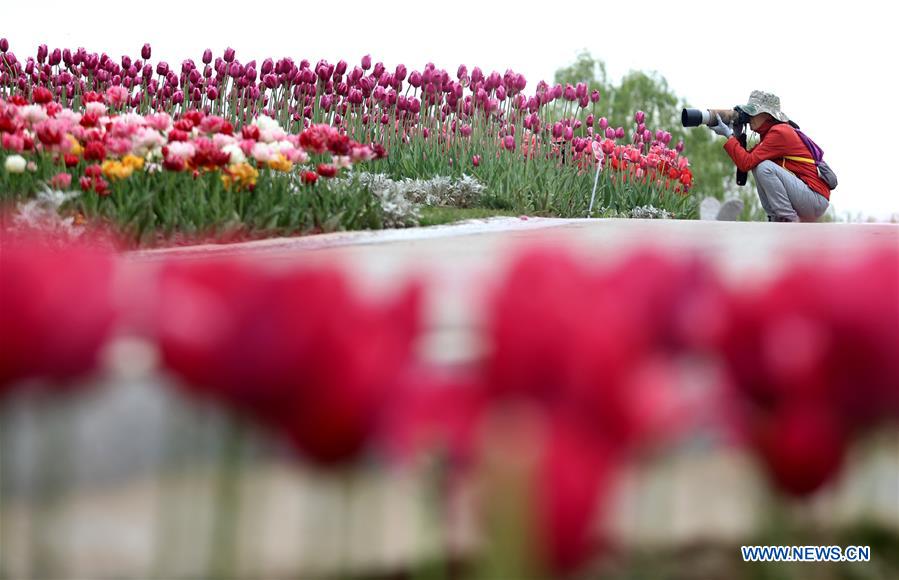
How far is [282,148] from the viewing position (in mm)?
6289

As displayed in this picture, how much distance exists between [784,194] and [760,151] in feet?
1.65

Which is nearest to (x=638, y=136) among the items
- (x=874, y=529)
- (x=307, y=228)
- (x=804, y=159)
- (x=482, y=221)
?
(x=804, y=159)

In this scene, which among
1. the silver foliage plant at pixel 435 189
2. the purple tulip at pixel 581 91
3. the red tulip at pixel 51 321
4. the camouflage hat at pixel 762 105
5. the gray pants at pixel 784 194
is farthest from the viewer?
the purple tulip at pixel 581 91

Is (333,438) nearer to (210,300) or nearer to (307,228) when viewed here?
(210,300)

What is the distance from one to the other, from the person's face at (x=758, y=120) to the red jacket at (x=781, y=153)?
0.10m

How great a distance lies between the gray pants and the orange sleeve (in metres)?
0.10

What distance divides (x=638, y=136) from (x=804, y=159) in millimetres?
4142

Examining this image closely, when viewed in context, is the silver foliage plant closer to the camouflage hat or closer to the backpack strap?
the camouflage hat

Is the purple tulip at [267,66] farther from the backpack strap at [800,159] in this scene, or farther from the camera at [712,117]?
the backpack strap at [800,159]

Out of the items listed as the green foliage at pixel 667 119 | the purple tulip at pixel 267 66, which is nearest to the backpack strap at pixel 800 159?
the purple tulip at pixel 267 66

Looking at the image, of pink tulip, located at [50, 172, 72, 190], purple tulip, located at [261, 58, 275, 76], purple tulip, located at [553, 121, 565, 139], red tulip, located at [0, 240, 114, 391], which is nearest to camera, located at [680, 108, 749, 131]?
purple tulip, located at [553, 121, 565, 139]

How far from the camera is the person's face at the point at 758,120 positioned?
10344 mm

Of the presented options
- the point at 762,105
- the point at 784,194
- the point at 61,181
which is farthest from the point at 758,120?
the point at 61,181

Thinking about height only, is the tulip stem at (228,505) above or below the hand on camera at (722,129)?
above
